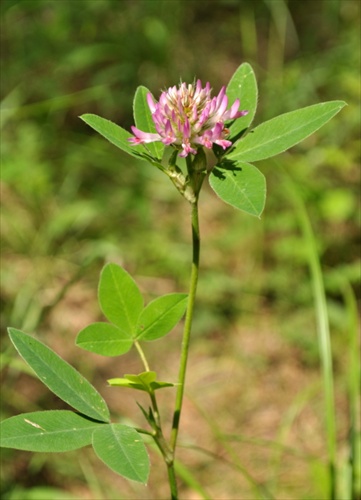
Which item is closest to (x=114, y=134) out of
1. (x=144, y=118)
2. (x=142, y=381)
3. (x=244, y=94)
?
(x=144, y=118)

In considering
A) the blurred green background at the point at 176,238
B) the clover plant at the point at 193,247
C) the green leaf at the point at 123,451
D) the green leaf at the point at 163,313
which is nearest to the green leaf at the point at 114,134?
the clover plant at the point at 193,247

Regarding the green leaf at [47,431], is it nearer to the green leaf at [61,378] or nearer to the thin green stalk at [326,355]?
the green leaf at [61,378]

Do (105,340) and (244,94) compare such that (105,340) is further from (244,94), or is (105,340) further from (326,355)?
(326,355)

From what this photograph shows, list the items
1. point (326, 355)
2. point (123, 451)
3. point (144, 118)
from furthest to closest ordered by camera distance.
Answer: point (326, 355)
point (144, 118)
point (123, 451)

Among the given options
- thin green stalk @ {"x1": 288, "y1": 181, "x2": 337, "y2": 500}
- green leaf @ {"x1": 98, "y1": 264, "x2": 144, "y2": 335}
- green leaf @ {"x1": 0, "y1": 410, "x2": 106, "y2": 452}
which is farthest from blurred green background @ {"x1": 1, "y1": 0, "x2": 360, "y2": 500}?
green leaf @ {"x1": 0, "y1": 410, "x2": 106, "y2": 452}

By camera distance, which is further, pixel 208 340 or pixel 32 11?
pixel 32 11

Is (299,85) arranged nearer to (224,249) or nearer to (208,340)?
(224,249)

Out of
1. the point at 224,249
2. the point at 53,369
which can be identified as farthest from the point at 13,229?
the point at 53,369
